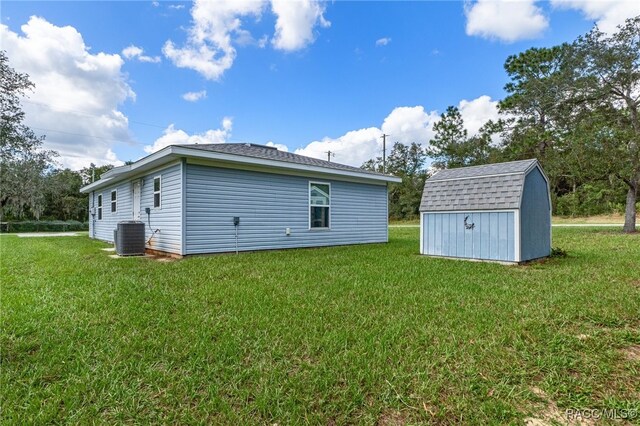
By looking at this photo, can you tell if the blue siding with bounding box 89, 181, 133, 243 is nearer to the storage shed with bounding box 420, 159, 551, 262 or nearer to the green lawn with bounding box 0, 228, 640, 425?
the green lawn with bounding box 0, 228, 640, 425

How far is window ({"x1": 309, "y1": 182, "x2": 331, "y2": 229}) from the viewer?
896cm

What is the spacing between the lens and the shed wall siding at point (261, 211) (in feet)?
23.0

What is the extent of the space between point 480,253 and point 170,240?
22.0ft

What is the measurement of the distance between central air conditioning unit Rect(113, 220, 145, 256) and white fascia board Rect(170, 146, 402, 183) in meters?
2.27

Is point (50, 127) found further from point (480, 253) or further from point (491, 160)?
point (491, 160)

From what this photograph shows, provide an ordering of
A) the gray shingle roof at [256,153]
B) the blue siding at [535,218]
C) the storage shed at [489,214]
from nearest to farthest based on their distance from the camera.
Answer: the storage shed at [489,214] → the blue siding at [535,218] → the gray shingle roof at [256,153]

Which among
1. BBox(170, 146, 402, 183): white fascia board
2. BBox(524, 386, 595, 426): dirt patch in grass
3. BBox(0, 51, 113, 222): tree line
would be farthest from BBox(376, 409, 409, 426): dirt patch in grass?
BBox(0, 51, 113, 222): tree line

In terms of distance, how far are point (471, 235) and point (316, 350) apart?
528 cm

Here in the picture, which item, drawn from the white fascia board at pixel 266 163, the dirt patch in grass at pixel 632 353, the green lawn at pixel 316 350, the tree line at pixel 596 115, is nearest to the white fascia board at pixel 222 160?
the white fascia board at pixel 266 163

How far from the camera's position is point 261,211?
7.96 m

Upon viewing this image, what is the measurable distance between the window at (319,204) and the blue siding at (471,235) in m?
2.91

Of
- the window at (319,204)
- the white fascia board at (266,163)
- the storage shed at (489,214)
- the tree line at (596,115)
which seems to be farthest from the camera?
the tree line at (596,115)

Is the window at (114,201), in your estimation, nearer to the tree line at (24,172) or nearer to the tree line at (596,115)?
the tree line at (24,172)

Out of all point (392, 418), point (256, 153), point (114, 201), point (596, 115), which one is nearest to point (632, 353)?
point (392, 418)
